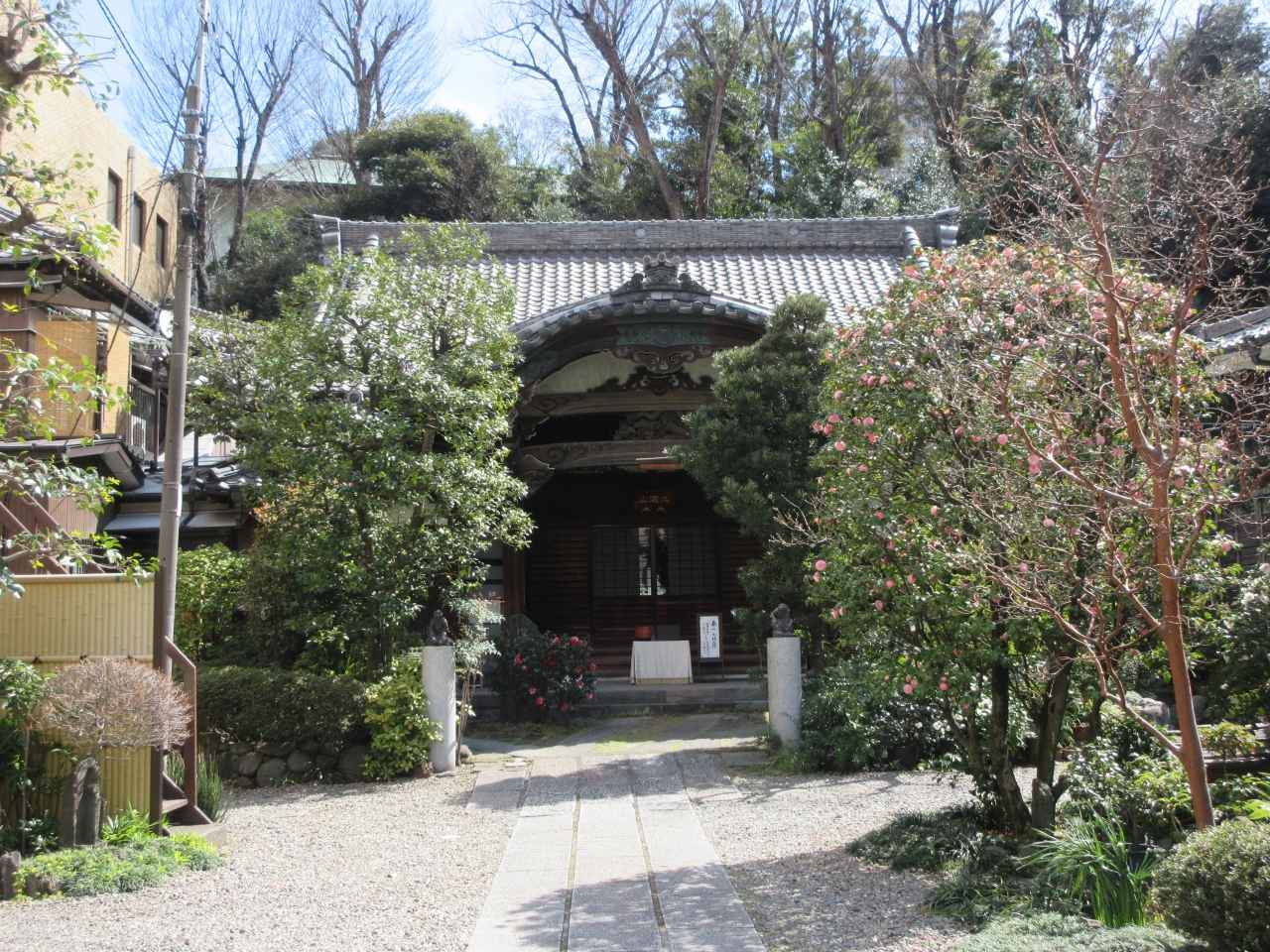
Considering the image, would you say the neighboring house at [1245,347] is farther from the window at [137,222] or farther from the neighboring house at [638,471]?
the window at [137,222]

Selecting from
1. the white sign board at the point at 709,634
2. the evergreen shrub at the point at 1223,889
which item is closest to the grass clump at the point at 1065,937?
the evergreen shrub at the point at 1223,889

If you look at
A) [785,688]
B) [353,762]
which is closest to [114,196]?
[353,762]

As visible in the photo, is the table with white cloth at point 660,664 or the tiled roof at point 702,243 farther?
the tiled roof at point 702,243

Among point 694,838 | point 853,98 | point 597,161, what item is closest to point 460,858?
point 694,838

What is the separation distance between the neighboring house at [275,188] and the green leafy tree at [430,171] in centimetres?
357

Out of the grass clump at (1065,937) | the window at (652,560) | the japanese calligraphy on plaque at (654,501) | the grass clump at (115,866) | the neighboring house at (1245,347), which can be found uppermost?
the neighboring house at (1245,347)

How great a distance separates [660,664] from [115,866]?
8997 millimetres

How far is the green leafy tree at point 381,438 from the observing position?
9.52 metres

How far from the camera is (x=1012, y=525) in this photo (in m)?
5.12

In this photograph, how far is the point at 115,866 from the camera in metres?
5.97

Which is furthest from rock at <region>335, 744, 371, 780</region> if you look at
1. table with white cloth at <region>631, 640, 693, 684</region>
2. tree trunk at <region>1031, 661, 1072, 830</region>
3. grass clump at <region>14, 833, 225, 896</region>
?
tree trunk at <region>1031, 661, 1072, 830</region>

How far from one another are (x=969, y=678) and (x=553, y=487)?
37.2ft

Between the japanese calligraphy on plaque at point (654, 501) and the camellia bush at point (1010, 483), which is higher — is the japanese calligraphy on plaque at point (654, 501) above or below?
above

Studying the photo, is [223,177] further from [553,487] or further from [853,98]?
[553,487]
